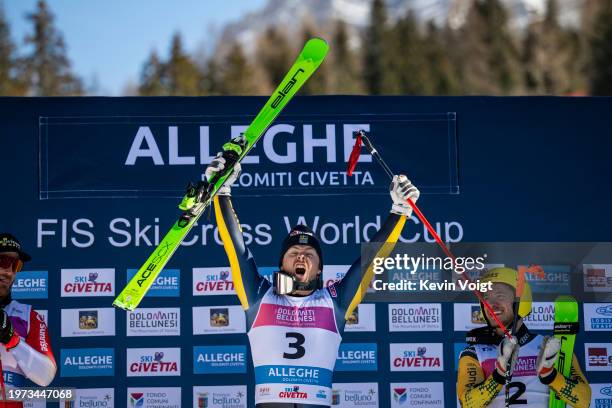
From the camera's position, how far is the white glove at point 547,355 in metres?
5.32

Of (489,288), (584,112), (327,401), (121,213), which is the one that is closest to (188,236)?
(121,213)

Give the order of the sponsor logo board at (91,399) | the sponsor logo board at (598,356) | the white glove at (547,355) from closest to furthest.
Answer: the white glove at (547,355), the sponsor logo board at (91,399), the sponsor logo board at (598,356)

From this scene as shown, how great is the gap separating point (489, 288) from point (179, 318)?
2246 mm

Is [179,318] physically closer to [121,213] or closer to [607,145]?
[121,213]

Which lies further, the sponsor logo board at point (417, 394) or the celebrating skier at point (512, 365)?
the sponsor logo board at point (417, 394)

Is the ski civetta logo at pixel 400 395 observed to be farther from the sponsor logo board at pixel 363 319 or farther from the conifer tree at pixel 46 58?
the conifer tree at pixel 46 58

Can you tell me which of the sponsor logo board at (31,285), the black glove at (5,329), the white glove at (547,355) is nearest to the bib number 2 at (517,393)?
the white glove at (547,355)

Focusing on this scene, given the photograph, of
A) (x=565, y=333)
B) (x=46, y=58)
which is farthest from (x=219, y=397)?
(x=46, y=58)

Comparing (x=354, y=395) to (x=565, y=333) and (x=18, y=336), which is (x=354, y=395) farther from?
(x=18, y=336)

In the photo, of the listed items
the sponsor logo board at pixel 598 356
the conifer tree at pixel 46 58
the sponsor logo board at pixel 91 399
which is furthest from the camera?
the conifer tree at pixel 46 58

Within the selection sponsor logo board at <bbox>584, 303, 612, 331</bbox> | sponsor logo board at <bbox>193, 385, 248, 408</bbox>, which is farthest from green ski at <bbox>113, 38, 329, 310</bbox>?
sponsor logo board at <bbox>584, 303, 612, 331</bbox>

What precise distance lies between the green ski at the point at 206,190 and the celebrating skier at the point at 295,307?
→ 0.31 ft

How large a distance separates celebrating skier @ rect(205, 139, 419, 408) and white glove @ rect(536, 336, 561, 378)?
3.89 feet

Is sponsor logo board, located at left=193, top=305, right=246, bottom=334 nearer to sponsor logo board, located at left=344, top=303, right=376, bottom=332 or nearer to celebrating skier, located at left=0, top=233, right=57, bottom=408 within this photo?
sponsor logo board, located at left=344, top=303, right=376, bottom=332
